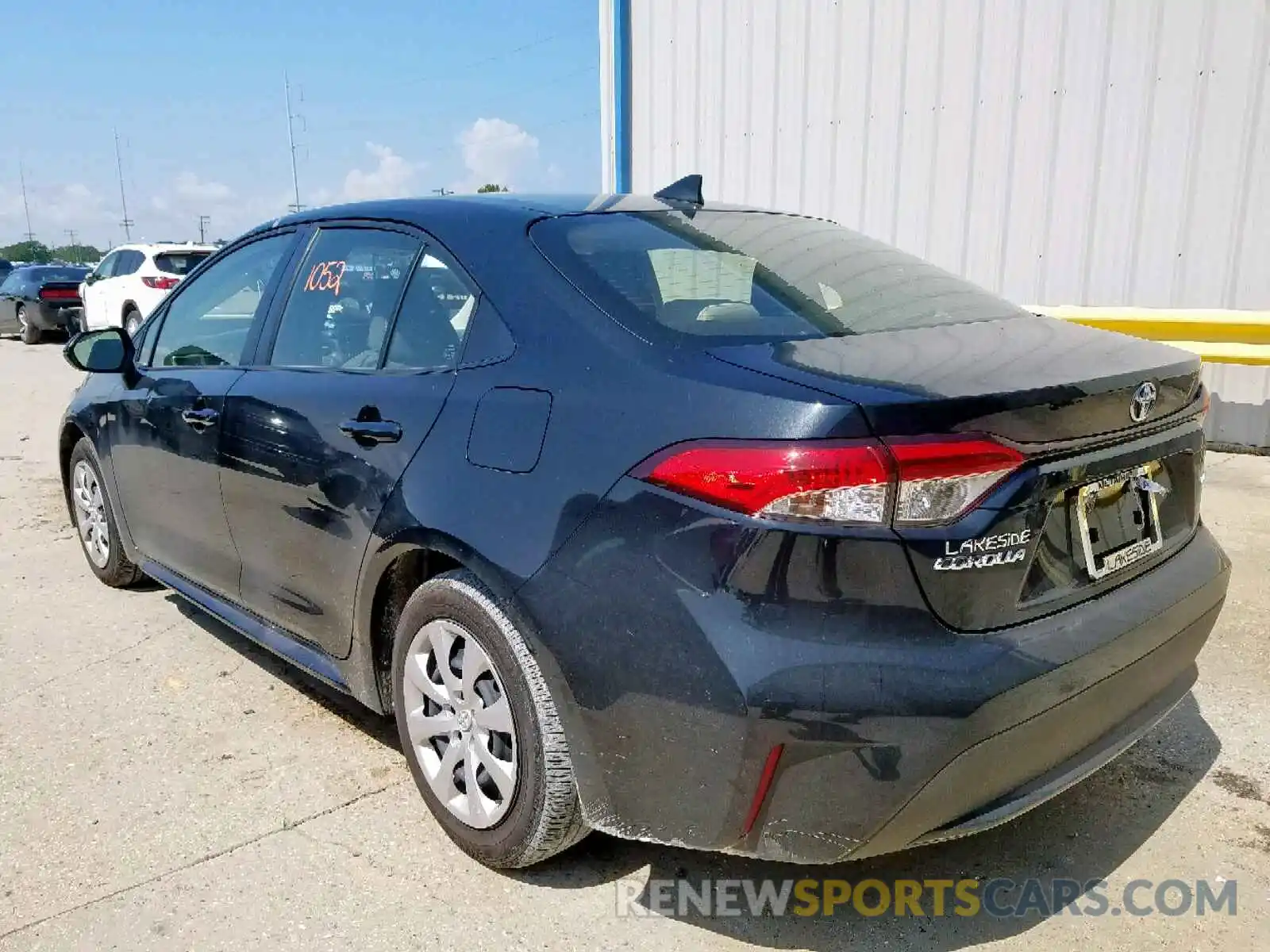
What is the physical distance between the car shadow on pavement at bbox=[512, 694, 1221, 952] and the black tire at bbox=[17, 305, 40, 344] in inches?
790

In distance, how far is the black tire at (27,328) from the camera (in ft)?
61.8

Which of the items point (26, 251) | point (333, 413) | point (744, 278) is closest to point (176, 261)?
point (333, 413)

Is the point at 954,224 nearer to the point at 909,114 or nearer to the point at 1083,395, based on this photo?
the point at 909,114

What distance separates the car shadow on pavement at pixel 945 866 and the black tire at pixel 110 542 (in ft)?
9.10

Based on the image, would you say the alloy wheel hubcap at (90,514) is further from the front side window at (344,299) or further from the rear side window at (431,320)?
the rear side window at (431,320)

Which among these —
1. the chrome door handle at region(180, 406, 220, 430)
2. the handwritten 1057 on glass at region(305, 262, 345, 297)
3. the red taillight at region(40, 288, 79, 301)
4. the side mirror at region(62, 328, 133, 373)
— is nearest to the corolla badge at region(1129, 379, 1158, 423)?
the handwritten 1057 on glass at region(305, 262, 345, 297)

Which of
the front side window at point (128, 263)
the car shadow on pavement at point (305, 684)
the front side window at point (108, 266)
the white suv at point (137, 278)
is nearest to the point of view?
the car shadow on pavement at point (305, 684)

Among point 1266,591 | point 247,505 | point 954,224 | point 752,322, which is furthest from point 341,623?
point 954,224

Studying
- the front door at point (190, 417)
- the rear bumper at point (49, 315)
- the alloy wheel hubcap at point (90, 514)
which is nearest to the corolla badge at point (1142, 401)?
Answer: the front door at point (190, 417)

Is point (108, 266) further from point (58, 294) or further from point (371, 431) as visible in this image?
point (371, 431)

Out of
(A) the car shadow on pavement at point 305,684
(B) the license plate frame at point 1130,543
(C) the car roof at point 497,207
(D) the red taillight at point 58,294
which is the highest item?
(C) the car roof at point 497,207

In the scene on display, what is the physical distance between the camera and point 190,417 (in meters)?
3.34

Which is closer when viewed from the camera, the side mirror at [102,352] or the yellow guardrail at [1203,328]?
the side mirror at [102,352]

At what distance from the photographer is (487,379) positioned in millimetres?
2332
